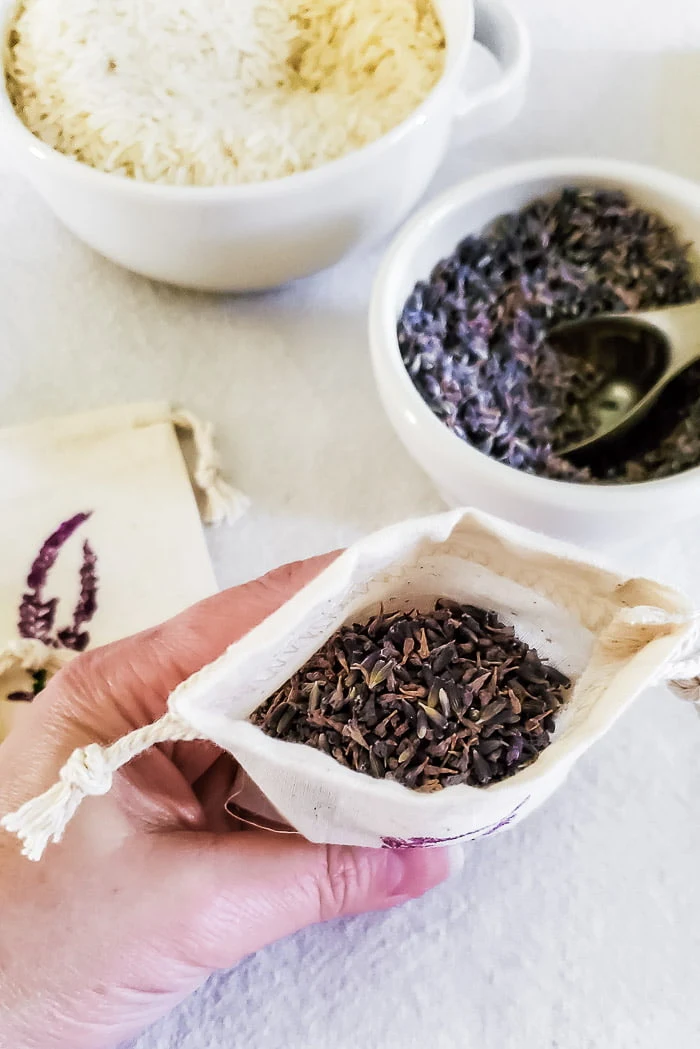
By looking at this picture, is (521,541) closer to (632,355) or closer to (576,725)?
(576,725)

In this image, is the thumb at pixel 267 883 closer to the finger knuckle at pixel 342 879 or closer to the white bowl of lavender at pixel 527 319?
the finger knuckle at pixel 342 879

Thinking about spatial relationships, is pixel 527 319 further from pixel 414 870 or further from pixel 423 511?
pixel 414 870

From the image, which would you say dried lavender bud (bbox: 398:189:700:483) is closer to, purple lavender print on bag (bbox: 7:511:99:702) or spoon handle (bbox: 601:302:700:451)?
spoon handle (bbox: 601:302:700:451)

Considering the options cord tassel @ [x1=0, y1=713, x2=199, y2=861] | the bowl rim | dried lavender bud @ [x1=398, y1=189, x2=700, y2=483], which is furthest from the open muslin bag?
the bowl rim

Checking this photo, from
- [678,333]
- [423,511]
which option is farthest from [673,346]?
[423,511]

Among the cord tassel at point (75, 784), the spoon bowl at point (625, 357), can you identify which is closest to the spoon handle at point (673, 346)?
the spoon bowl at point (625, 357)

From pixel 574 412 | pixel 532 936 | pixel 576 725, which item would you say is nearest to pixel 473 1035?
pixel 532 936
